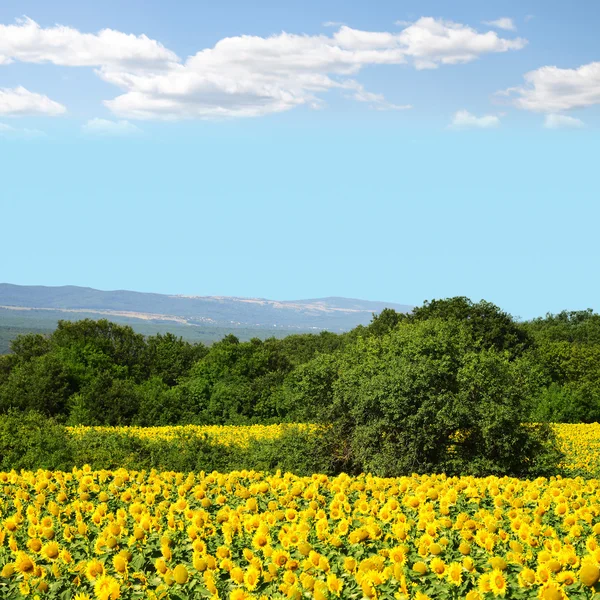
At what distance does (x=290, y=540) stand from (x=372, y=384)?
15.5 m

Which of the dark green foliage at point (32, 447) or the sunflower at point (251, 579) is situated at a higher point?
the sunflower at point (251, 579)

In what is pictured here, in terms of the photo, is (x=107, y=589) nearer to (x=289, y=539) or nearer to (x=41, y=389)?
(x=289, y=539)

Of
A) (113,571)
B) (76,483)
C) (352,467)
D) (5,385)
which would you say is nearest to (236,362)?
(5,385)

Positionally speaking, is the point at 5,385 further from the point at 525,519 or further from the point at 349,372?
the point at 525,519

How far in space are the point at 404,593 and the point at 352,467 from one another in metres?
18.1

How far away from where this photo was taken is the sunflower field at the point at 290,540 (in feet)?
20.9

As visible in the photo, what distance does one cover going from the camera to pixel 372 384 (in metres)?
22.5

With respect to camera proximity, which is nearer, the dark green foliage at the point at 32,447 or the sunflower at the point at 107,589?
the sunflower at the point at 107,589

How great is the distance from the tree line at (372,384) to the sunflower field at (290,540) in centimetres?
1072

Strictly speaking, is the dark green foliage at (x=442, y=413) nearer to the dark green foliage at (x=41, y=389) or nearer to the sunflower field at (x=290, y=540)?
the sunflower field at (x=290, y=540)

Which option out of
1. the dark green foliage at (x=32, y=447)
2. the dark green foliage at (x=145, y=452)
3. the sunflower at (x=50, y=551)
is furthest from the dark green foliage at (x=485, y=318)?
the sunflower at (x=50, y=551)

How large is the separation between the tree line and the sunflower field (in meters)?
10.7

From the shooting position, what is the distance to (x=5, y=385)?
2015 inches

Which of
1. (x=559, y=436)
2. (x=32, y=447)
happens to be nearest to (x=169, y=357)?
(x=559, y=436)
